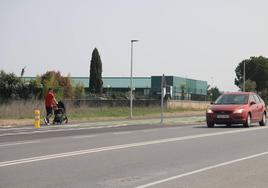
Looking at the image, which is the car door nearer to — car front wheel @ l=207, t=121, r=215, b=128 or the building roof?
car front wheel @ l=207, t=121, r=215, b=128

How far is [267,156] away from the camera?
14445mm

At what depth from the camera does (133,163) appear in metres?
12.7

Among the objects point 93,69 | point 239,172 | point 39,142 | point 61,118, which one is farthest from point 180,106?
point 239,172

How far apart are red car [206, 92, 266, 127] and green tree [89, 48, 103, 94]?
56.5 m

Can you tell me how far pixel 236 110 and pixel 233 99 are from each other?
1497 mm

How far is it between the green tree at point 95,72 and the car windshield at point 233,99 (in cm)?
5652

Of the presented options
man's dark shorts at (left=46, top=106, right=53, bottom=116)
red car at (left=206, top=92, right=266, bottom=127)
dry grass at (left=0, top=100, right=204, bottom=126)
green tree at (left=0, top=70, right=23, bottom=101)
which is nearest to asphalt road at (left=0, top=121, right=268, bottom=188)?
red car at (left=206, top=92, right=266, bottom=127)

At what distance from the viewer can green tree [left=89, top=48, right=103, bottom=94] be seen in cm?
8500

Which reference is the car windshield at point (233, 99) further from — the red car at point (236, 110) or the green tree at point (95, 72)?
the green tree at point (95, 72)

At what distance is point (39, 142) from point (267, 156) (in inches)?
268

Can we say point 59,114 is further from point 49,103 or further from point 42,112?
point 42,112

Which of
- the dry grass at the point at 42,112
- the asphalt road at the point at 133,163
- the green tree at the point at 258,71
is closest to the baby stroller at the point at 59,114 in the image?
the dry grass at the point at 42,112

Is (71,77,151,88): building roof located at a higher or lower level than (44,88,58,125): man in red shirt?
higher

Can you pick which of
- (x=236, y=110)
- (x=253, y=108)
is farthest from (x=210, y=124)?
(x=253, y=108)
